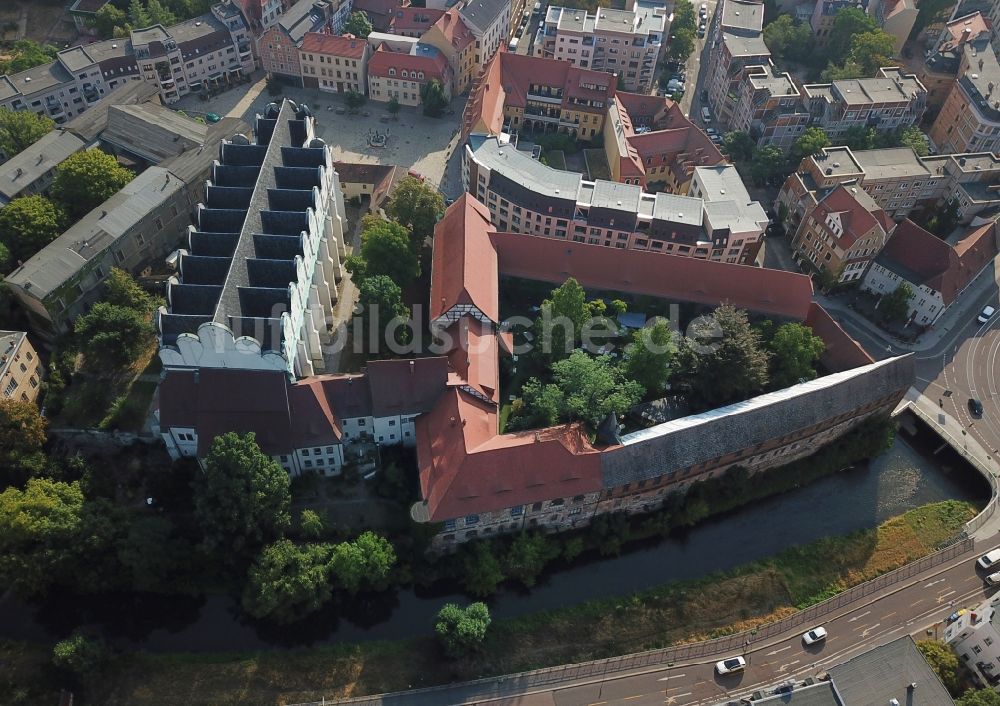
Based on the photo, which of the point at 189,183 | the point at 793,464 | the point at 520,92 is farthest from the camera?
the point at 520,92

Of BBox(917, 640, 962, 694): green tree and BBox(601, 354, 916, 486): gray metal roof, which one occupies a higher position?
BBox(601, 354, 916, 486): gray metal roof

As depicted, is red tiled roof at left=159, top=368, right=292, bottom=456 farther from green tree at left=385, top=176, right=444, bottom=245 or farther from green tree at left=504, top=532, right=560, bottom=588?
green tree at left=385, top=176, right=444, bottom=245

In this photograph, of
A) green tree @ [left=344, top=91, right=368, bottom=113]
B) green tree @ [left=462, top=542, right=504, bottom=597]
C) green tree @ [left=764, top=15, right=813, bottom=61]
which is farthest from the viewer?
green tree @ [left=764, top=15, right=813, bottom=61]

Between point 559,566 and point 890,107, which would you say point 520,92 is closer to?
point 890,107

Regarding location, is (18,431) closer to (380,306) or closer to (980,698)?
(380,306)

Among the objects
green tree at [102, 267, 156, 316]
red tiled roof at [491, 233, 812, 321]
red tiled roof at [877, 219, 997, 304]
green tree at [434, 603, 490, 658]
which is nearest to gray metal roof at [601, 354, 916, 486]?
red tiled roof at [491, 233, 812, 321]

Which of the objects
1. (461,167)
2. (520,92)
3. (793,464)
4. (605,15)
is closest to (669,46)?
(605,15)

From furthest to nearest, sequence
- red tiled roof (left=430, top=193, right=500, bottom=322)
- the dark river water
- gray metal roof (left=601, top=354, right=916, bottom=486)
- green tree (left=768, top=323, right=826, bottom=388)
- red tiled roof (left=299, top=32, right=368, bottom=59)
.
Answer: red tiled roof (left=299, top=32, right=368, bottom=59)
red tiled roof (left=430, top=193, right=500, bottom=322)
green tree (left=768, top=323, right=826, bottom=388)
gray metal roof (left=601, top=354, right=916, bottom=486)
the dark river water
